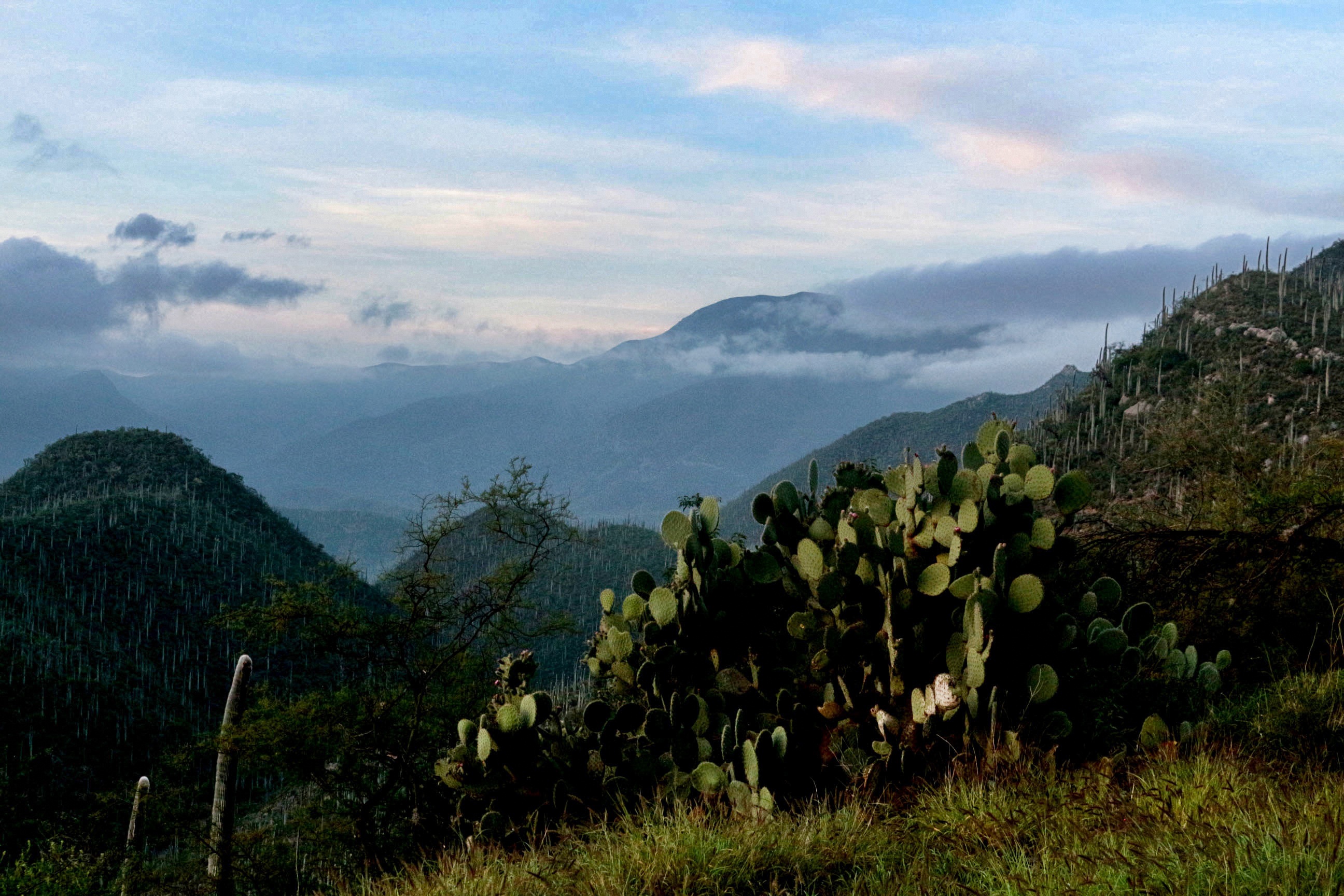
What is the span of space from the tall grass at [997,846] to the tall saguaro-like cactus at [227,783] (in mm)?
10231

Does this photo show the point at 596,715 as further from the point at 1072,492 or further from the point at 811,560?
the point at 1072,492

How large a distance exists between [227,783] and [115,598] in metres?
50.7

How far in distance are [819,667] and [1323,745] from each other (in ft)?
9.78

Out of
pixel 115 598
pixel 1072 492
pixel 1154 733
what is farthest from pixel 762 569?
pixel 115 598

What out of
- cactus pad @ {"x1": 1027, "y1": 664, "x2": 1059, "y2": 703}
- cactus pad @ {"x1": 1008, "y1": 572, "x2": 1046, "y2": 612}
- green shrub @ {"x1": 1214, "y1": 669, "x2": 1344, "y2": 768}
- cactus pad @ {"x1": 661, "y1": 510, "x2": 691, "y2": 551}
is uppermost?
cactus pad @ {"x1": 661, "y1": 510, "x2": 691, "y2": 551}

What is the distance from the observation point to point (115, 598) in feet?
191

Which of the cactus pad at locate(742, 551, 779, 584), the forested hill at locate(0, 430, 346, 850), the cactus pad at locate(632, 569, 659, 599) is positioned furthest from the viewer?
the forested hill at locate(0, 430, 346, 850)

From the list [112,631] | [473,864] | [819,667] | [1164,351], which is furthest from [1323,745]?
[112,631]

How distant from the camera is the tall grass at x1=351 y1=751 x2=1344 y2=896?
3.58 meters

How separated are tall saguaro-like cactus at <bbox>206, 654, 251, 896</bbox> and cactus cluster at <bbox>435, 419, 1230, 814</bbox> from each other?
962 centimetres

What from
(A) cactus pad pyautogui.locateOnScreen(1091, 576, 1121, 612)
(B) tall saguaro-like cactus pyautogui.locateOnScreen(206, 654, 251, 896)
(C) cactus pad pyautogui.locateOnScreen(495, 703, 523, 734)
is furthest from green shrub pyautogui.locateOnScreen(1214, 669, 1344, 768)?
(B) tall saguaro-like cactus pyautogui.locateOnScreen(206, 654, 251, 896)

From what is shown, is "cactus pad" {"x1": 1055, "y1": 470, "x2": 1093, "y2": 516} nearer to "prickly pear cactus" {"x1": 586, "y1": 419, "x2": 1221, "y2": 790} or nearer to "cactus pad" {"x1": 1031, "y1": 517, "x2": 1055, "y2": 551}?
"prickly pear cactus" {"x1": 586, "y1": 419, "x2": 1221, "y2": 790}

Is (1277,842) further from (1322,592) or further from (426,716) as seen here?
(426,716)

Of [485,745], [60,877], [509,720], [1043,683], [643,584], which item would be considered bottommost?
[60,877]
